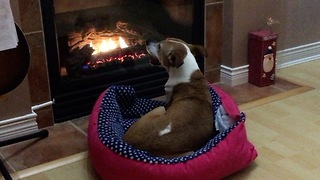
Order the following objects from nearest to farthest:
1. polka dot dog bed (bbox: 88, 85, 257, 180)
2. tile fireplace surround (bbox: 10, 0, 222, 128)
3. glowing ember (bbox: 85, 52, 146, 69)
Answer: polka dot dog bed (bbox: 88, 85, 257, 180), tile fireplace surround (bbox: 10, 0, 222, 128), glowing ember (bbox: 85, 52, 146, 69)

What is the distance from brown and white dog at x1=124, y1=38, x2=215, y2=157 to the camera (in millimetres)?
2203

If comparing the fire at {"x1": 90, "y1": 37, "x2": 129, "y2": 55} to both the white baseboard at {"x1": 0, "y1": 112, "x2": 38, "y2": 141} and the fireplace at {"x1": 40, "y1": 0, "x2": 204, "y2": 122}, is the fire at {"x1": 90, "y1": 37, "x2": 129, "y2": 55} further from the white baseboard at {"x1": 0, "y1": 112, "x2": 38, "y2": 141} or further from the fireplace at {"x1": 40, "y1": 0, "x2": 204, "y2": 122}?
the white baseboard at {"x1": 0, "y1": 112, "x2": 38, "y2": 141}

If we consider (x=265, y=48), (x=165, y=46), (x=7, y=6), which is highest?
(x=7, y=6)

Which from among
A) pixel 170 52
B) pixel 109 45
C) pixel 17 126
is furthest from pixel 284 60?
pixel 17 126

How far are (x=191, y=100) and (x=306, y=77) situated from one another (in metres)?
1.39

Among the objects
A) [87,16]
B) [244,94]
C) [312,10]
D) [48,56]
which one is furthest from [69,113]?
Result: [312,10]

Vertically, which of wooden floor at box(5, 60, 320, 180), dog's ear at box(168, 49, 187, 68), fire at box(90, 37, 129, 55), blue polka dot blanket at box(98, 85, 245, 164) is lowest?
wooden floor at box(5, 60, 320, 180)

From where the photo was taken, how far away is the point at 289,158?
96.4 inches

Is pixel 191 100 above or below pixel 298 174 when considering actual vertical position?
above

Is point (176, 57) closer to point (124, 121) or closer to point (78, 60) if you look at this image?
point (124, 121)

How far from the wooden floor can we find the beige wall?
37cm

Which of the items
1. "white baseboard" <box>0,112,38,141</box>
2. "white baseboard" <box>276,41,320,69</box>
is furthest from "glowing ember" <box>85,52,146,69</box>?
"white baseboard" <box>276,41,320,69</box>

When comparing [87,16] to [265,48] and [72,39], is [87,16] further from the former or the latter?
[265,48]

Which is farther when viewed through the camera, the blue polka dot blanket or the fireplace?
the fireplace
